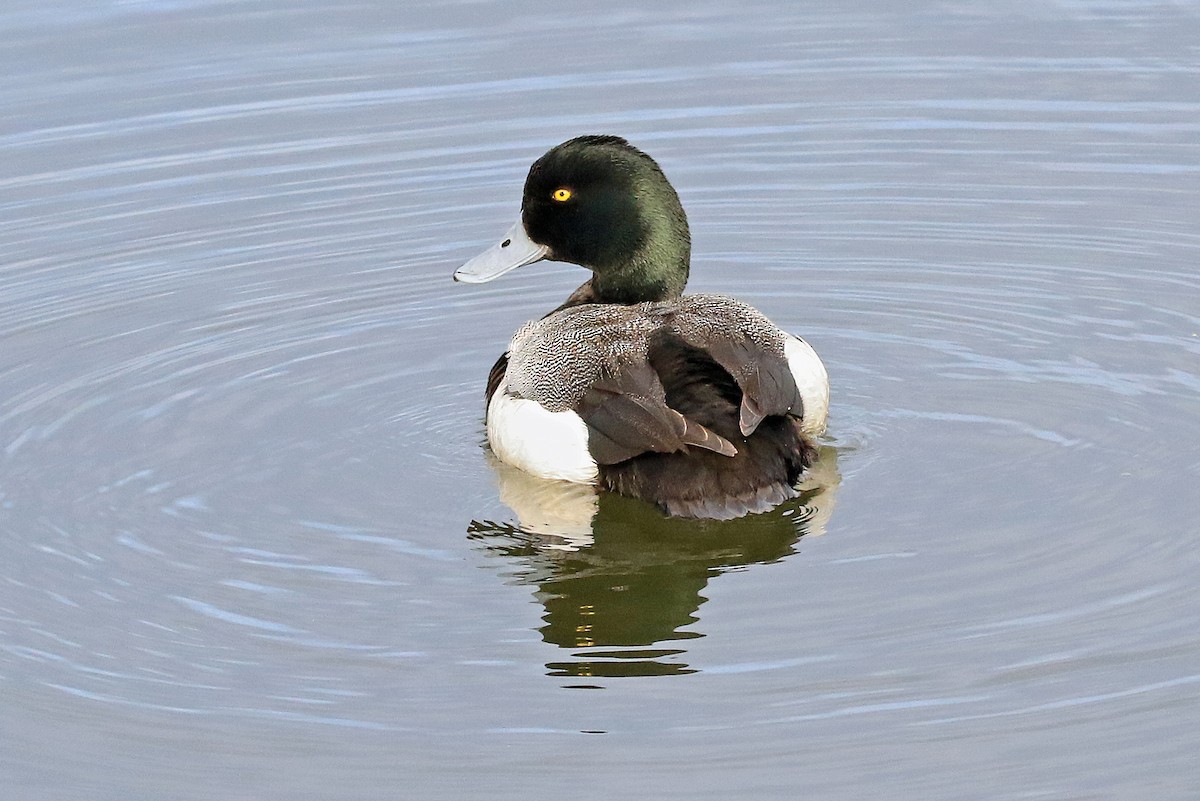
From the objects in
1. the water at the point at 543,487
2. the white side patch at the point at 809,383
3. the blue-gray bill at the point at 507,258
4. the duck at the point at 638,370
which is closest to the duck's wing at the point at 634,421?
the duck at the point at 638,370

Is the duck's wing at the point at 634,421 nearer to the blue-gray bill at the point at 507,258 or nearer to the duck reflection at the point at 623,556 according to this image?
the duck reflection at the point at 623,556

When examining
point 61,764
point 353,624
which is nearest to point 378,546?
point 353,624

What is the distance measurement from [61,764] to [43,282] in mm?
6211

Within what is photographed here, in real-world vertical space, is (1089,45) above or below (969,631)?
above

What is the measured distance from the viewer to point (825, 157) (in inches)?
574

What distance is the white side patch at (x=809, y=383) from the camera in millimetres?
9867

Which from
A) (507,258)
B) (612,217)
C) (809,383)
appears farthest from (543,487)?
(507,258)

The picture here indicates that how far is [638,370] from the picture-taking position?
9.23 m

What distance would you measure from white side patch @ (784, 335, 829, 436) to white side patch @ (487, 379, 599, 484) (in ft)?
3.62

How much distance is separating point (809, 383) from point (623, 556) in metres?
1.60

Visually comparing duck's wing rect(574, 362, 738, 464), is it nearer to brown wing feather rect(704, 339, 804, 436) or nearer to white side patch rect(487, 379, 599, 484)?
white side patch rect(487, 379, 599, 484)

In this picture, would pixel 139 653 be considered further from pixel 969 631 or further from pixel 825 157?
pixel 825 157

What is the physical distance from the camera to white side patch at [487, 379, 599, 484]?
368 inches

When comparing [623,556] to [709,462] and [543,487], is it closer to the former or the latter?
[709,462]
